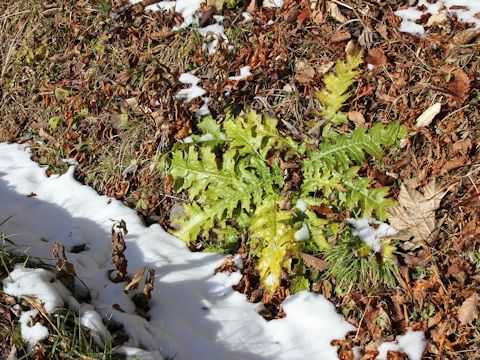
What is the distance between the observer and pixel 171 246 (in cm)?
355

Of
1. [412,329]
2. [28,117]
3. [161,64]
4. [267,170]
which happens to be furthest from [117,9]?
[412,329]

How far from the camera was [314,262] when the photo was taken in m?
3.15

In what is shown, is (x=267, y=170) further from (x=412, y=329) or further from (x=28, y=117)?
(x=28, y=117)

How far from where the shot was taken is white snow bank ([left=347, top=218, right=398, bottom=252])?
3.14m

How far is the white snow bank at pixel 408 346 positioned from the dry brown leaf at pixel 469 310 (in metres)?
0.24

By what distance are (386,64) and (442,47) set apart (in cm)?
39

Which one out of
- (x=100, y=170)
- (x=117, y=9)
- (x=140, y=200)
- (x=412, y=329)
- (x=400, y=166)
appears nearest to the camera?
(x=412, y=329)

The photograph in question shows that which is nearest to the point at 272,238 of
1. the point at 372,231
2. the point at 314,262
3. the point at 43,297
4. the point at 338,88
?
the point at 314,262

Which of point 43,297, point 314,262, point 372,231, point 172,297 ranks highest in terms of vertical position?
point 43,297

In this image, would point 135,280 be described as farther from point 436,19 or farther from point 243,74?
point 436,19

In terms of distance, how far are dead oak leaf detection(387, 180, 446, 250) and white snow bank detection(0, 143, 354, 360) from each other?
655mm

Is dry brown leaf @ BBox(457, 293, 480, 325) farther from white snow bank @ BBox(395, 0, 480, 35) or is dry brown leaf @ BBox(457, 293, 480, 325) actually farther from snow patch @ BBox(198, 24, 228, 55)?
snow patch @ BBox(198, 24, 228, 55)

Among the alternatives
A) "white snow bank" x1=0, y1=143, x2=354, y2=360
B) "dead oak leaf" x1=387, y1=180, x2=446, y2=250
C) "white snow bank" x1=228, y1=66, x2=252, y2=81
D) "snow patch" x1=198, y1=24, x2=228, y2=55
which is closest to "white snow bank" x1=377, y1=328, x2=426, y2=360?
"white snow bank" x1=0, y1=143, x2=354, y2=360

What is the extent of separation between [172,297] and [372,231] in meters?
1.35
